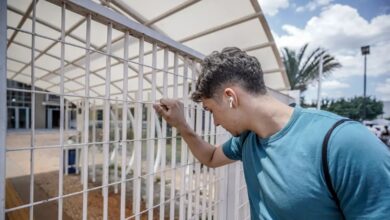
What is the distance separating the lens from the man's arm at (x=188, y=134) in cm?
170

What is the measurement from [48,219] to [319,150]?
14.2 feet

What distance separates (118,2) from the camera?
3793 mm

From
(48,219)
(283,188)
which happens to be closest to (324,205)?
(283,188)

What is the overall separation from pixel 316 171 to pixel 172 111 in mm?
994

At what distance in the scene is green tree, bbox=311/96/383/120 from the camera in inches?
1200

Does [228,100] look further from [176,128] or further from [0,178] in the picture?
[0,178]

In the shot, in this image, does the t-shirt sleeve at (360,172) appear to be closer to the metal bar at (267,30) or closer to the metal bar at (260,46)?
the metal bar at (267,30)

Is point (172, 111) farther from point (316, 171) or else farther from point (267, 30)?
point (267, 30)

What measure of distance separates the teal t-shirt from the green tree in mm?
30614

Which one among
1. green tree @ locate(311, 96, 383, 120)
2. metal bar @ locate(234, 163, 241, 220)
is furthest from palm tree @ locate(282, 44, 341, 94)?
metal bar @ locate(234, 163, 241, 220)

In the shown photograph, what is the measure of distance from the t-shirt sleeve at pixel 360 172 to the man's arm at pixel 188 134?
907 millimetres

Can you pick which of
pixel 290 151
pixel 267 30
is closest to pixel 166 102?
pixel 290 151

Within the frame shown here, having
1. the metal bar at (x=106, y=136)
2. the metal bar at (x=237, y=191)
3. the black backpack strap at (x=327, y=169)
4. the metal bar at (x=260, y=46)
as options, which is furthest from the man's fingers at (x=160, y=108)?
the metal bar at (x=260, y=46)

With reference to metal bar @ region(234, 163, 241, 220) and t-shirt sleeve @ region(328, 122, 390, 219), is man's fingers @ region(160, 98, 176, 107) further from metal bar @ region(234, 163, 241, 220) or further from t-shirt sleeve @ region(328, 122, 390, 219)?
metal bar @ region(234, 163, 241, 220)
